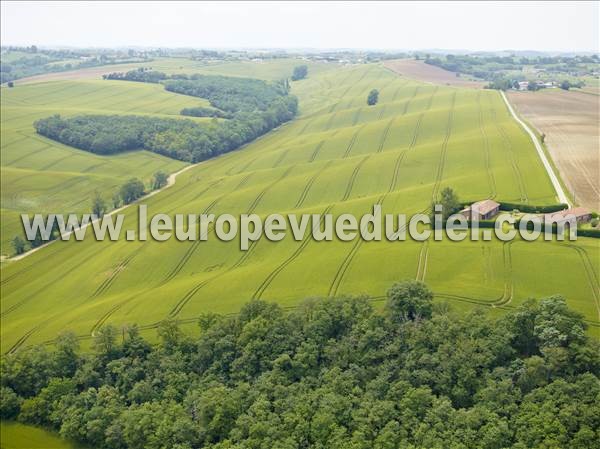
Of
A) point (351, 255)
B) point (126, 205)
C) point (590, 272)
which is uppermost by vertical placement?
point (590, 272)

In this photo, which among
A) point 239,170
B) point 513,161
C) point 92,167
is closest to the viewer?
point 513,161

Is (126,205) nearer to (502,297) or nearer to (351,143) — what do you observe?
(351,143)

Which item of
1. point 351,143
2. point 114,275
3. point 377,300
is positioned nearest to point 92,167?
point 114,275

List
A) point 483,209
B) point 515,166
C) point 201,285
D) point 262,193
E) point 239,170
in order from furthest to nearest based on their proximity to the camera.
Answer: point 239,170
point 262,193
point 515,166
point 483,209
point 201,285

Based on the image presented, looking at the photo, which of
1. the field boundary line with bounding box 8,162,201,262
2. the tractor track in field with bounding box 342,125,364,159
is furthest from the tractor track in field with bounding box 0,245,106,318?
the tractor track in field with bounding box 342,125,364,159

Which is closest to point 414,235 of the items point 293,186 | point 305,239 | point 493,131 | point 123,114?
point 305,239

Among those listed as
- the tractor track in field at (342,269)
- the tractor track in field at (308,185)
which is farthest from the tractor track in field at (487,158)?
the tractor track in field at (308,185)
